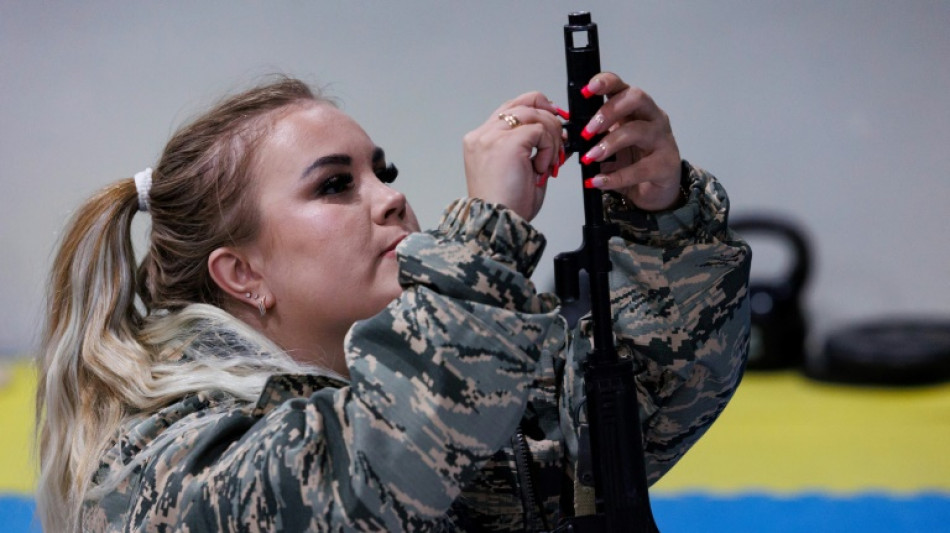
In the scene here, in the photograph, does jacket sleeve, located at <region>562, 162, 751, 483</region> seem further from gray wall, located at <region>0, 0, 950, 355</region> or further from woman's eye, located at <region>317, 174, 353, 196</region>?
gray wall, located at <region>0, 0, 950, 355</region>

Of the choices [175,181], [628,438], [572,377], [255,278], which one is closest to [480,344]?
[628,438]

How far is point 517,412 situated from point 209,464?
1.44 ft

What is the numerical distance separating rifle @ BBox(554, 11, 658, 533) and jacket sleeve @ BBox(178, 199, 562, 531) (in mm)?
96

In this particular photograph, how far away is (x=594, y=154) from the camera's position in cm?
161

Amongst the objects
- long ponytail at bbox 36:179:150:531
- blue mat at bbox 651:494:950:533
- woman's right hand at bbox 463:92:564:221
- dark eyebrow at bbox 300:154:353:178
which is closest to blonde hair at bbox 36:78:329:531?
long ponytail at bbox 36:179:150:531

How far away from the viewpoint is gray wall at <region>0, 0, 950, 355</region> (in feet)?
18.7

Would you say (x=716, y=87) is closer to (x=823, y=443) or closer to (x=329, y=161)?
(x=823, y=443)

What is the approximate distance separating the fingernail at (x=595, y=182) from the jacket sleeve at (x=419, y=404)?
137mm

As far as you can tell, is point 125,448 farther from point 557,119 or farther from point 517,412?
point 557,119

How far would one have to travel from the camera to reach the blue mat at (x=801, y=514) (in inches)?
148

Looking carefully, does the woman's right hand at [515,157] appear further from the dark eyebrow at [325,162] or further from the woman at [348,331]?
the dark eyebrow at [325,162]

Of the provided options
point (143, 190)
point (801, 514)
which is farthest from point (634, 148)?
point (801, 514)

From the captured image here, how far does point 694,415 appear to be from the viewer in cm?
197

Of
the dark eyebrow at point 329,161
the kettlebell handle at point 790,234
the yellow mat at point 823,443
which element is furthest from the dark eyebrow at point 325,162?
the kettlebell handle at point 790,234
